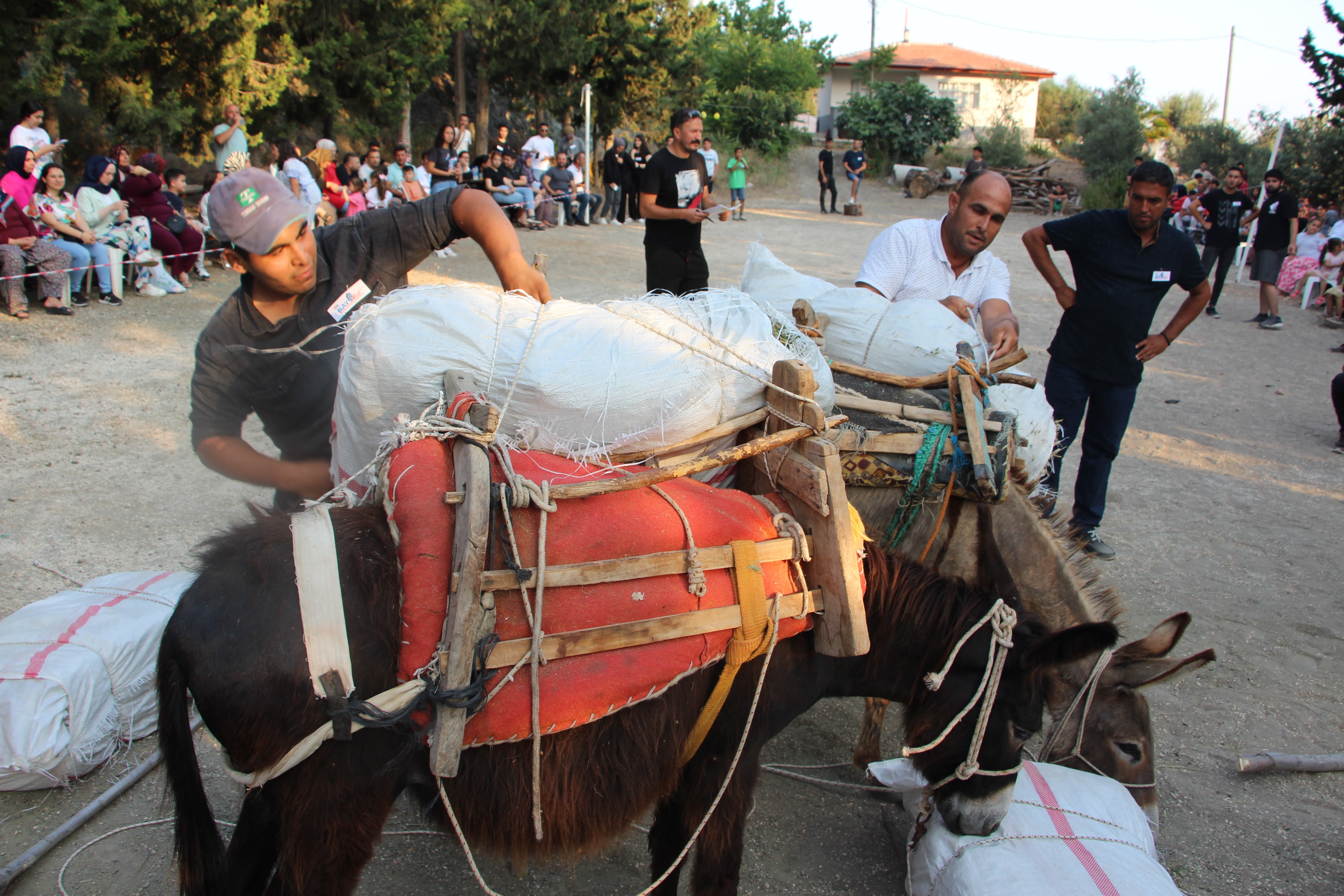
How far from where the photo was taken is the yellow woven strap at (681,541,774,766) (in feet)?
6.05

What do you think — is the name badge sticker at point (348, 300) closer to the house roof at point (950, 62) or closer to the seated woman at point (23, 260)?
the seated woman at point (23, 260)

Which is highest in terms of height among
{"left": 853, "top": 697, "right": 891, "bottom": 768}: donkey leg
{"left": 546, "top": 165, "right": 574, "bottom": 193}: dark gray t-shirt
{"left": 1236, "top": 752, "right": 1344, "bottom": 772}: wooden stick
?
{"left": 546, "top": 165, "right": 574, "bottom": 193}: dark gray t-shirt

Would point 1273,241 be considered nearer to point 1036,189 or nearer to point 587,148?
point 587,148

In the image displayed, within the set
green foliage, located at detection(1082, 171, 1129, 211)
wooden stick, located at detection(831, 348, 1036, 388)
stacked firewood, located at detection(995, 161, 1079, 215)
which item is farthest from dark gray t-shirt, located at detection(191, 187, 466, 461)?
stacked firewood, located at detection(995, 161, 1079, 215)

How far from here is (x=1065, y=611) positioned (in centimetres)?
264

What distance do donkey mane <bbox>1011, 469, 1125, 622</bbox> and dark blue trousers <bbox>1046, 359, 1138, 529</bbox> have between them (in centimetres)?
154

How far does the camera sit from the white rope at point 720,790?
5.83ft

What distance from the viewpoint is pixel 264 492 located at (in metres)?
4.62

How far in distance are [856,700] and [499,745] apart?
2136 mm

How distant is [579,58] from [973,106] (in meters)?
29.4

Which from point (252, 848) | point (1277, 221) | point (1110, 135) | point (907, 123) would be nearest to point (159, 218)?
point (252, 848)

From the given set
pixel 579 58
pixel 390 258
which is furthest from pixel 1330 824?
pixel 579 58

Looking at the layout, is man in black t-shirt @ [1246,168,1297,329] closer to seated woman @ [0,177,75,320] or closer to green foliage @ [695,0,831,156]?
seated woman @ [0,177,75,320]

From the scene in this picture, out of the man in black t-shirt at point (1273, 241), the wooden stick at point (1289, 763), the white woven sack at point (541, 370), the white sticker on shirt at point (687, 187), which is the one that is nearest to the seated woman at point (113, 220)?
the white sticker on shirt at point (687, 187)
